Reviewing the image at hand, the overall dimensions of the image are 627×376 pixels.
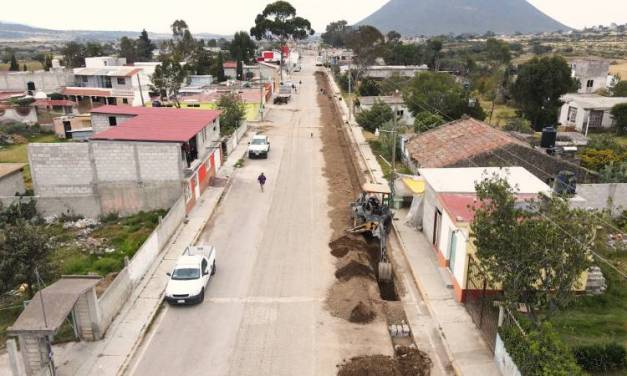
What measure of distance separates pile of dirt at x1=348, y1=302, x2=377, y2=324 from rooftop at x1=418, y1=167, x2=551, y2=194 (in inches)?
249

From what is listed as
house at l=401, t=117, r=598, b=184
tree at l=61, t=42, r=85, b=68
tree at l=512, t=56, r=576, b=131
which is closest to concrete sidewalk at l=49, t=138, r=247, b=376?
house at l=401, t=117, r=598, b=184

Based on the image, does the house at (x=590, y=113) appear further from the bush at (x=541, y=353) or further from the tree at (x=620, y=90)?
the bush at (x=541, y=353)

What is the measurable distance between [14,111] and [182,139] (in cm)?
4235

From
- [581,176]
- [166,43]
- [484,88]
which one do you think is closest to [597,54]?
[484,88]

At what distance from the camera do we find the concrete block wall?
91.4 feet

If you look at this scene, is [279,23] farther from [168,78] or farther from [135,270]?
[135,270]

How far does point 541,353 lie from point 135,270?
14749 millimetres

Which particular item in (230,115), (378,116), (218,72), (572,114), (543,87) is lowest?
(572,114)

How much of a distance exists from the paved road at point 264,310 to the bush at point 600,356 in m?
5.57

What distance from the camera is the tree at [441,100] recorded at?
46094 millimetres

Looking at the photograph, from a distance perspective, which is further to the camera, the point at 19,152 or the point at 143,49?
the point at 143,49

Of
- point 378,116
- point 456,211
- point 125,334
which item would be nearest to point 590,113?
point 378,116

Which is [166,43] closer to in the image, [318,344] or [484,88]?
[484,88]

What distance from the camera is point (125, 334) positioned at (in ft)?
55.0
